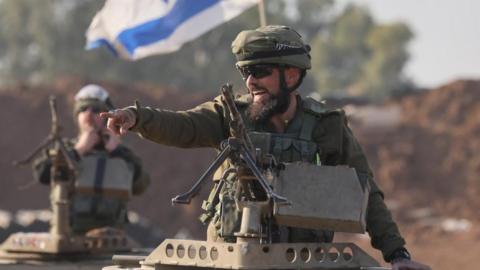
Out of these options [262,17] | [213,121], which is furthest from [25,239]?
[213,121]

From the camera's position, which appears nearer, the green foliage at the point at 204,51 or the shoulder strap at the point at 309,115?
the shoulder strap at the point at 309,115

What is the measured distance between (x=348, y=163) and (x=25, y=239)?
12.4ft

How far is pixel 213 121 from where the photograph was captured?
7488 millimetres

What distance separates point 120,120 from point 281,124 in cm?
103

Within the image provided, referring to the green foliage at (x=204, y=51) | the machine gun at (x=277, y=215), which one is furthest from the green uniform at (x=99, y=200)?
the green foliage at (x=204, y=51)

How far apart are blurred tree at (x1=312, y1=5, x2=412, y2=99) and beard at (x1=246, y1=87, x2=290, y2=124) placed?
61.6m

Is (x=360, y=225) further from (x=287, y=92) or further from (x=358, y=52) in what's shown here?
(x=358, y=52)

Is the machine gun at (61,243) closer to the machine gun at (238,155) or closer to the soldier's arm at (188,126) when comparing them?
the soldier's arm at (188,126)

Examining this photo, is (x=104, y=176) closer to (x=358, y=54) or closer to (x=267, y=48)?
(x=267, y=48)

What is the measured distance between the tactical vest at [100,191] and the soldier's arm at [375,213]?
4.26 m

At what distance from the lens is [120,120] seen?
22.1 ft

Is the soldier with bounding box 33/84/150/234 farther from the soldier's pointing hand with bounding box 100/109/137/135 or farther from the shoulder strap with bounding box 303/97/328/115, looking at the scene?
the soldier's pointing hand with bounding box 100/109/137/135

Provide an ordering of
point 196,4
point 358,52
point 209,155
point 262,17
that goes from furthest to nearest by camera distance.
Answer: point 358,52, point 209,155, point 196,4, point 262,17

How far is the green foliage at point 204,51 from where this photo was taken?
199ft
